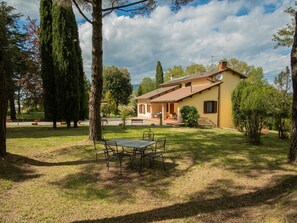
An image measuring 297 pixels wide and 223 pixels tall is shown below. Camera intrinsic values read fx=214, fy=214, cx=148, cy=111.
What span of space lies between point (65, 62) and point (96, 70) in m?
8.66

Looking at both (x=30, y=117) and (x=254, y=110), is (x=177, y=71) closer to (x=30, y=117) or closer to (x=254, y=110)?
(x=30, y=117)

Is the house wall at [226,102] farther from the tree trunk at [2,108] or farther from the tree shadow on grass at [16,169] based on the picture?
the tree trunk at [2,108]

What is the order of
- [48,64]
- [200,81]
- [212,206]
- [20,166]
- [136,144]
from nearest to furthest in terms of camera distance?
1. [212,206]
2. [136,144]
3. [20,166]
4. [48,64]
5. [200,81]

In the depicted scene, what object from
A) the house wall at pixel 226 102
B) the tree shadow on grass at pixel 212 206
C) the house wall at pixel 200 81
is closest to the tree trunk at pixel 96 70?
the tree shadow on grass at pixel 212 206

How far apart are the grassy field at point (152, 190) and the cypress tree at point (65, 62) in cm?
989

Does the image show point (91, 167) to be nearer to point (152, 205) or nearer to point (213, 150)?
point (152, 205)

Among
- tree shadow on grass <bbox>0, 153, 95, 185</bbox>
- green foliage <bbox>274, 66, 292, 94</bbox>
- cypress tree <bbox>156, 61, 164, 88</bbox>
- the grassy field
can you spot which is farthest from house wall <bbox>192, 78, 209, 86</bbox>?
tree shadow on grass <bbox>0, 153, 95, 185</bbox>

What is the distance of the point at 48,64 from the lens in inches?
674

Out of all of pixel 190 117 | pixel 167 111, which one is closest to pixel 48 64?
pixel 190 117

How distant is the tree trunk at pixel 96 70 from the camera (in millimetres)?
8945

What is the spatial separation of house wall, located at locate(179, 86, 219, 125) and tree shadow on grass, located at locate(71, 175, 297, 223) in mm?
18662

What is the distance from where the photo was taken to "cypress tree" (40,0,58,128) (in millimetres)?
16688

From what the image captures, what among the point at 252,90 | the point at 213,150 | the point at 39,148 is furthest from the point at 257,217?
the point at 39,148

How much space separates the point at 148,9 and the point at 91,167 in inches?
307
